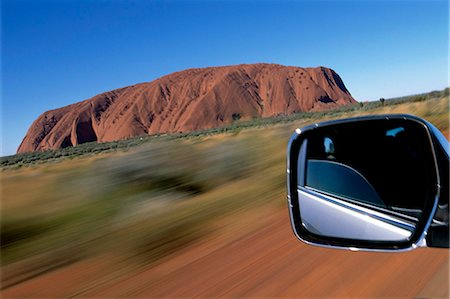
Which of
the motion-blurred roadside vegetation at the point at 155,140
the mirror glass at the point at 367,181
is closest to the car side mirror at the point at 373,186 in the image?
the mirror glass at the point at 367,181

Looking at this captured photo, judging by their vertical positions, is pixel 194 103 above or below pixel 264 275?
above

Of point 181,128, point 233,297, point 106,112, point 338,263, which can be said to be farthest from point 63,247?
point 106,112

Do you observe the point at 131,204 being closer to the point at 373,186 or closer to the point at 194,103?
the point at 373,186

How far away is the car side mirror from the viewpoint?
4.29 feet

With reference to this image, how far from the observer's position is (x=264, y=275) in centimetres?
334

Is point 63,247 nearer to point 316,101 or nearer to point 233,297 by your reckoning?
point 233,297

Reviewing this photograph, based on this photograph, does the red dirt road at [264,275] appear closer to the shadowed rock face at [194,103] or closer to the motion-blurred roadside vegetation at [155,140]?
the motion-blurred roadside vegetation at [155,140]

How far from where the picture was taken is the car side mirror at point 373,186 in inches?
→ 51.5

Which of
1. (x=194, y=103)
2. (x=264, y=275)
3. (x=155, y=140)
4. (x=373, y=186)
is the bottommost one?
(x=155, y=140)

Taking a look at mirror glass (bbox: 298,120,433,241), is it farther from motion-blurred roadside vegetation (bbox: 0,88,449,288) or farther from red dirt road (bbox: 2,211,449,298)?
motion-blurred roadside vegetation (bbox: 0,88,449,288)

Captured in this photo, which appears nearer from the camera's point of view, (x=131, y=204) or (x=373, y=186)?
(x=373, y=186)

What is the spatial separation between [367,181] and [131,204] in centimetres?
486

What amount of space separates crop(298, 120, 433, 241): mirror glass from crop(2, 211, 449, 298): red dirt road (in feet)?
3.61

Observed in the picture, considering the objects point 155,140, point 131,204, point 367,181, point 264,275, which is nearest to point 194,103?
point 155,140
